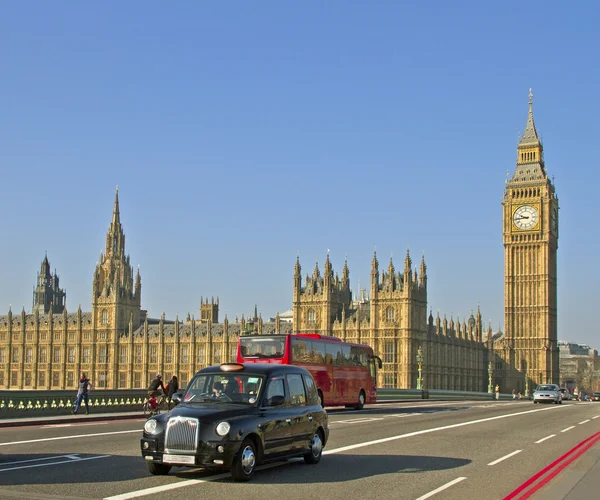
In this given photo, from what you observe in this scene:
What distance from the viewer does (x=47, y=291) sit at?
15188cm

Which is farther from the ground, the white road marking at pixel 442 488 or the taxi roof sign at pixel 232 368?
the taxi roof sign at pixel 232 368

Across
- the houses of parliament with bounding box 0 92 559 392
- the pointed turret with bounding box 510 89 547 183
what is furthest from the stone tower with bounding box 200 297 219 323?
the pointed turret with bounding box 510 89 547 183

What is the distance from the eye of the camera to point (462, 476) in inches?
581

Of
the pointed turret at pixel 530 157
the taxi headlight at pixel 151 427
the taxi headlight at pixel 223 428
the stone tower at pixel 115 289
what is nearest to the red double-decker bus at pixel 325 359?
the taxi headlight at pixel 151 427

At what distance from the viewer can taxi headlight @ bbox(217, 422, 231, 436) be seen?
12.8m

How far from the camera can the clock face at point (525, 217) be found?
120 meters

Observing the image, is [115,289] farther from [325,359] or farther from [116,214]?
[325,359]

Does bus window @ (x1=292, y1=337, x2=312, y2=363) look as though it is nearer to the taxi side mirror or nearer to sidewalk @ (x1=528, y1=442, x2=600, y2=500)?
sidewalk @ (x1=528, y1=442, x2=600, y2=500)

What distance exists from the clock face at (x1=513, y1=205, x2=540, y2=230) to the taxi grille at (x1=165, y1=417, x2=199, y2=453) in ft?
368

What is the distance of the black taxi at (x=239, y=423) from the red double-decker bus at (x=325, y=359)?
54.2 feet

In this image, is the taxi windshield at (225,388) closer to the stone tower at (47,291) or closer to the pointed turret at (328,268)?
the pointed turret at (328,268)

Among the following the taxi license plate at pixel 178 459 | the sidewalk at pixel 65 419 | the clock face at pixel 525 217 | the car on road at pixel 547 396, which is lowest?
the car on road at pixel 547 396

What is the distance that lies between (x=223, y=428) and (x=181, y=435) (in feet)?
2.12

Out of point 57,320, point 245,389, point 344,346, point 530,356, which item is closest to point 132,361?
point 57,320
